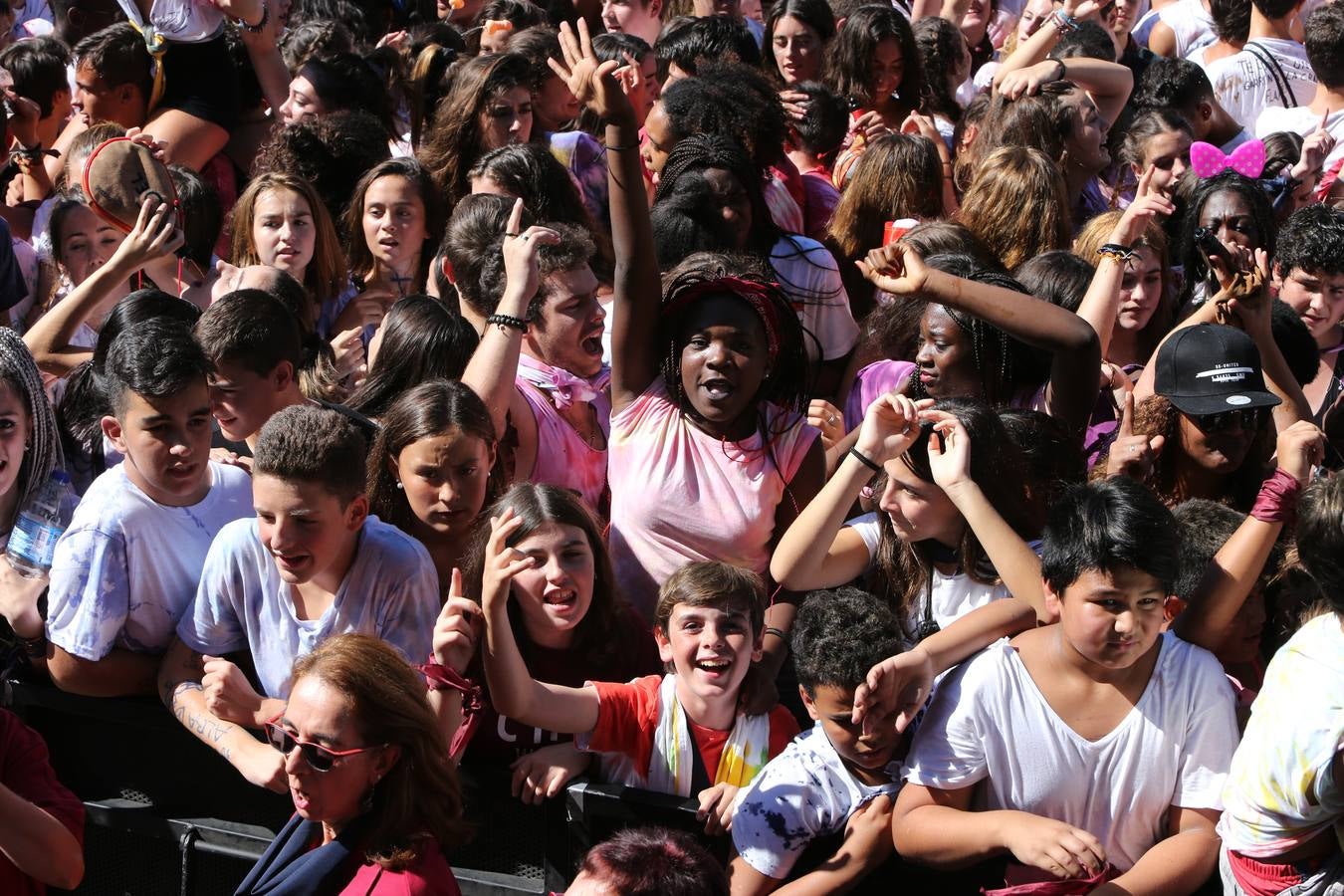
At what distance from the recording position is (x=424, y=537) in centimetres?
423

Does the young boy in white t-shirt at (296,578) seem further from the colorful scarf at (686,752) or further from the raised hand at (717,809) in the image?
the raised hand at (717,809)

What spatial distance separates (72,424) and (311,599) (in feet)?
4.10

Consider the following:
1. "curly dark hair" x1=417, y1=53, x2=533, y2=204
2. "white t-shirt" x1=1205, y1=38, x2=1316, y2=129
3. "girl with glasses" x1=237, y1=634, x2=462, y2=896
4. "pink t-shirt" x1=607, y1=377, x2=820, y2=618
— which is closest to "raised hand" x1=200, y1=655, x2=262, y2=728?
"girl with glasses" x1=237, y1=634, x2=462, y2=896

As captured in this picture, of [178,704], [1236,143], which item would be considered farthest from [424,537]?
[1236,143]

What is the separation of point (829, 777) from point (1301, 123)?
14.7 feet

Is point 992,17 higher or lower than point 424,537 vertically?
higher

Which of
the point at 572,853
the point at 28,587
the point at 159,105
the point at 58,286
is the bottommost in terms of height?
the point at 572,853

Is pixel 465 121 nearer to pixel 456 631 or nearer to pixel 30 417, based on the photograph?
pixel 30 417

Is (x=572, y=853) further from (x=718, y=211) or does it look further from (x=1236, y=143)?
(x=1236, y=143)

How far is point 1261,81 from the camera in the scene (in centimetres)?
728

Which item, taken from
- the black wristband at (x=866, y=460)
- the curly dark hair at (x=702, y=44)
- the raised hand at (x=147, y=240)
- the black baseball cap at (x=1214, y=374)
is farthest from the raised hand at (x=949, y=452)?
the curly dark hair at (x=702, y=44)

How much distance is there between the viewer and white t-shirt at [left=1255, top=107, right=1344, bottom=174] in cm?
663

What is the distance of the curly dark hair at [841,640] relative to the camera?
11.2ft

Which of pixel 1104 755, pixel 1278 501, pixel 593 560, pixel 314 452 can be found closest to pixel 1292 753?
pixel 1104 755
